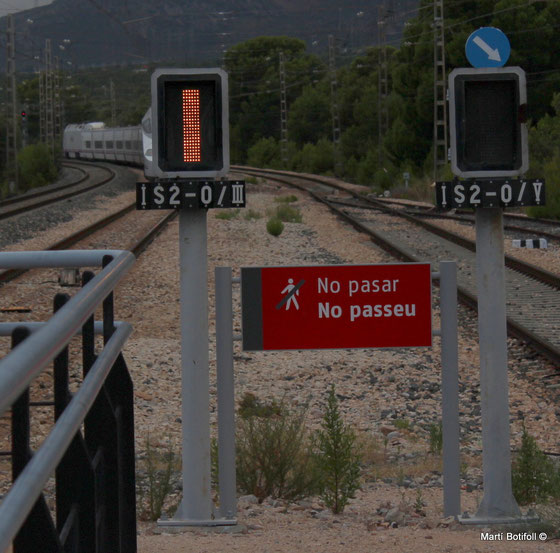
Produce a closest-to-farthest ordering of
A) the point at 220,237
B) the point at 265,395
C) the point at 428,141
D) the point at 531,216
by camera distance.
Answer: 1. the point at 265,395
2. the point at 220,237
3. the point at 531,216
4. the point at 428,141

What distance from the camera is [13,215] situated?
94.8ft

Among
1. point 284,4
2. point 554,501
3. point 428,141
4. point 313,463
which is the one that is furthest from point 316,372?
point 284,4

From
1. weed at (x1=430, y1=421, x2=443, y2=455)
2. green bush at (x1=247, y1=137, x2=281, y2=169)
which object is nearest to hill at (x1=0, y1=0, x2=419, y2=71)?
green bush at (x1=247, y1=137, x2=281, y2=169)

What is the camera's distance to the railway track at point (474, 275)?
11008mm

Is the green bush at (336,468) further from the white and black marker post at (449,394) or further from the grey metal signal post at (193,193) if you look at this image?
the grey metal signal post at (193,193)

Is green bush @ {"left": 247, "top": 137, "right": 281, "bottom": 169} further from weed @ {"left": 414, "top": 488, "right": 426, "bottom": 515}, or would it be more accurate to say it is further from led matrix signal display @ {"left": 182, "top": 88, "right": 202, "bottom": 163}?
led matrix signal display @ {"left": 182, "top": 88, "right": 202, "bottom": 163}

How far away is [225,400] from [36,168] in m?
56.3

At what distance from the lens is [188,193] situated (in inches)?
205

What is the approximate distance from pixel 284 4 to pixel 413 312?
201 meters

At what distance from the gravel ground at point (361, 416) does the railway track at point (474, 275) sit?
1.42 ft

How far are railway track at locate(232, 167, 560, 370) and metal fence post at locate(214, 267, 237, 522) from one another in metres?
4.28

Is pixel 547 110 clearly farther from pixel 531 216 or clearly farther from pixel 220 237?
pixel 220 237

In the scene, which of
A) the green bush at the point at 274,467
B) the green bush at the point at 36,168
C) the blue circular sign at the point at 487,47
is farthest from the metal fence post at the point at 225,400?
the green bush at the point at 36,168

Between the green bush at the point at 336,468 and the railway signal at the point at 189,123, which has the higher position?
the railway signal at the point at 189,123
